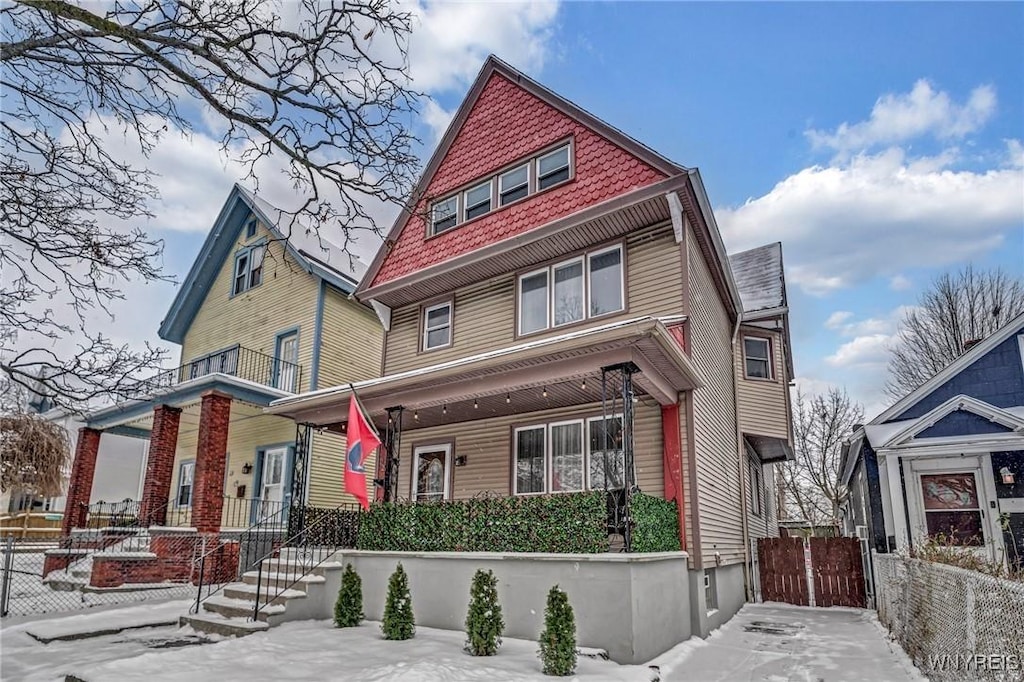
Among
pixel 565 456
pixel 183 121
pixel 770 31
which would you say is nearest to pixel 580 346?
pixel 565 456

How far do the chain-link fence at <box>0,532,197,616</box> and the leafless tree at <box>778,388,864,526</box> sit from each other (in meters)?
26.9

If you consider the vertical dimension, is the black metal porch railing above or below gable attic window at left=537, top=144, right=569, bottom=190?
below

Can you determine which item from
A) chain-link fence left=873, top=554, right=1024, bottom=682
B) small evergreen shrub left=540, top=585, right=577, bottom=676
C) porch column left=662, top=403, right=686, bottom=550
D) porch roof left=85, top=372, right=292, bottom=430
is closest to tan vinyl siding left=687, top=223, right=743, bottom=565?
porch column left=662, top=403, right=686, bottom=550

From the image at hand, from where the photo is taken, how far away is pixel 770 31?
1039 centimetres

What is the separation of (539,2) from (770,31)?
4.85 metres

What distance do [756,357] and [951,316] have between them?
18.0 metres

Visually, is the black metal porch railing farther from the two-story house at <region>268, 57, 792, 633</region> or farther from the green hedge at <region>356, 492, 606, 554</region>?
the green hedge at <region>356, 492, 606, 554</region>

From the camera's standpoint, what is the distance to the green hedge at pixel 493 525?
8.03 meters

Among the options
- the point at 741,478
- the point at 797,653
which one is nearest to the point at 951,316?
the point at 741,478

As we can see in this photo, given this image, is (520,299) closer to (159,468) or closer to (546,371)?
(546,371)

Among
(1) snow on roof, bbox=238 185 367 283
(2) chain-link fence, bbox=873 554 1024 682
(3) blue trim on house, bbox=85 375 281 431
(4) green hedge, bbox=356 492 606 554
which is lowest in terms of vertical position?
(2) chain-link fence, bbox=873 554 1024 682

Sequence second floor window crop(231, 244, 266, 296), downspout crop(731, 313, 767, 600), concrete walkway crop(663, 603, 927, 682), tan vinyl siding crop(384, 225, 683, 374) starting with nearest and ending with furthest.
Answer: concrete walkway crop(663, 603, 927, 682) < tan vinyl siding crop(384, 225, 683, 374) < downspout crop(731, 313, 767, 600) < second floor window crop(231, 244, 266, 296)

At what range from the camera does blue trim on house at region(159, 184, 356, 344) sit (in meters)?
19.4

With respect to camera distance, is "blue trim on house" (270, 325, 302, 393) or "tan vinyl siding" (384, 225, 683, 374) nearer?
"tan vinyl siding" (384, 225, 683, 374)
